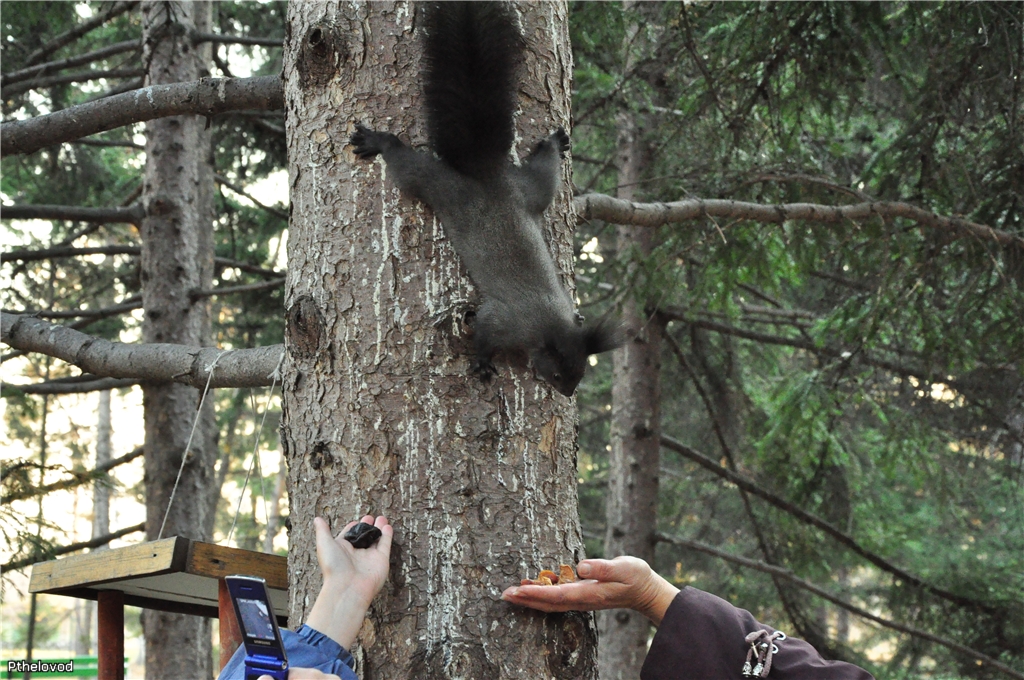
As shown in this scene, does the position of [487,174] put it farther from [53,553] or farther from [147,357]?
[53,553]

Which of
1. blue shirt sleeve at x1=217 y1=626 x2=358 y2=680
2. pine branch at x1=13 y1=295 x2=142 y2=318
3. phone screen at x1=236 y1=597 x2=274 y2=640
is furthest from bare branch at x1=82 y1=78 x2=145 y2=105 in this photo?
phone screen at x1=236 y1=597 x2=274 y2=640

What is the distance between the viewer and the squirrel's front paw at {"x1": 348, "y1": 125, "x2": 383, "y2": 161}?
2213 mm

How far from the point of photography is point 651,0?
7215 millimetres

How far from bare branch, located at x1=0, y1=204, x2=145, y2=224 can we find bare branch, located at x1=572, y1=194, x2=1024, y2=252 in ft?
11.7

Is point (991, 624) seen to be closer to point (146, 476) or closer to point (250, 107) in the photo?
point (146, 476)

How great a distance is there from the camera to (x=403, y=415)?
6.72 feet

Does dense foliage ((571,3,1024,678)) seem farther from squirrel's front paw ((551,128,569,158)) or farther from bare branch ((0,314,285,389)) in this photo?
bare branch ((0,314,285,389))

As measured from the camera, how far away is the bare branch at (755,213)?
376 centimetres

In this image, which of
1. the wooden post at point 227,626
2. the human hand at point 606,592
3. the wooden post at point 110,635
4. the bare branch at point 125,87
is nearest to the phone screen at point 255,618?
the human hand at point 606,592

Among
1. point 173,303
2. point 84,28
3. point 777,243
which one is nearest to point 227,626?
point 173,303

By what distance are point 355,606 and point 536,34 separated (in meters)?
1.67

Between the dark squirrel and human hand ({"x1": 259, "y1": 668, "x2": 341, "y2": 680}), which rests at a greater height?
the dark squirrel

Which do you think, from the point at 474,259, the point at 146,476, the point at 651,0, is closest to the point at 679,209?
the point at 474,259

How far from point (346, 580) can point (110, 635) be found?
1968 mm
